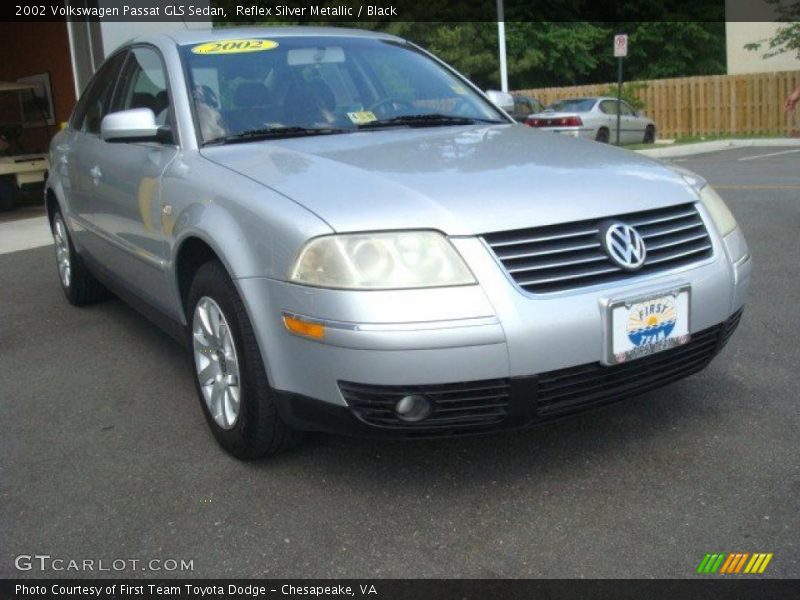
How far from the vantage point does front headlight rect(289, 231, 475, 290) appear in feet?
8.79

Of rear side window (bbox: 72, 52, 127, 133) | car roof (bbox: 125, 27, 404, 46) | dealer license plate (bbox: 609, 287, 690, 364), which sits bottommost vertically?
dealer license plate (bbox: 609, 287, 690, 364)

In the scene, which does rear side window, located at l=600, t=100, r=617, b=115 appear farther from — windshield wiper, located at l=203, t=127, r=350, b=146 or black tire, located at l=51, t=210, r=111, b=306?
windshield wiper, located at l=203, t=127, r=350, b=146

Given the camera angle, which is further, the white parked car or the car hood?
the white parked car

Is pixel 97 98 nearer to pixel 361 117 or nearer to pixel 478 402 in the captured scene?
pixel 361 117

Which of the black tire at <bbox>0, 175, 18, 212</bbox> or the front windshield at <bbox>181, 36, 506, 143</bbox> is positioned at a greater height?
the front windshield at <bbox>181, 36, 506, 143</bbox>

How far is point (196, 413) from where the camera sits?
391 centimetres

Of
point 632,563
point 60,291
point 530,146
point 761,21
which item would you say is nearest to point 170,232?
point 530,146

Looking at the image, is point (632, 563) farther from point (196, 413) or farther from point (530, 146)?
point (196, 413)

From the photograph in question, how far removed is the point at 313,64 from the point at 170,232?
1.09 m

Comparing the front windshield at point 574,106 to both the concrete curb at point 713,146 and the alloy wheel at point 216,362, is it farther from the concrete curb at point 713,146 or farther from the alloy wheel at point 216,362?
the alloy wheel at point 216,362

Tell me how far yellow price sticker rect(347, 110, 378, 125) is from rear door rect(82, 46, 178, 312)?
2.52 feet

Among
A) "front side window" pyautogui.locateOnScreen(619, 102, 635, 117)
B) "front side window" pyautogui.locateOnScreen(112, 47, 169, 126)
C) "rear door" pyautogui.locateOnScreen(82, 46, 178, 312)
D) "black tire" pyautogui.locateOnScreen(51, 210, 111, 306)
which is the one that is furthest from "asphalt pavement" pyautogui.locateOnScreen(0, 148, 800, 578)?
"front side window" pyautogui.locateOnScreen(619, 102, 635, 117)

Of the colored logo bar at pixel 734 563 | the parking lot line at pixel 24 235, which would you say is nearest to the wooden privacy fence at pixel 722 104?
the parking lot line at pixel 24 235

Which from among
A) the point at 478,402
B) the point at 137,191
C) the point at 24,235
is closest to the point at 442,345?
the point at 478,402
